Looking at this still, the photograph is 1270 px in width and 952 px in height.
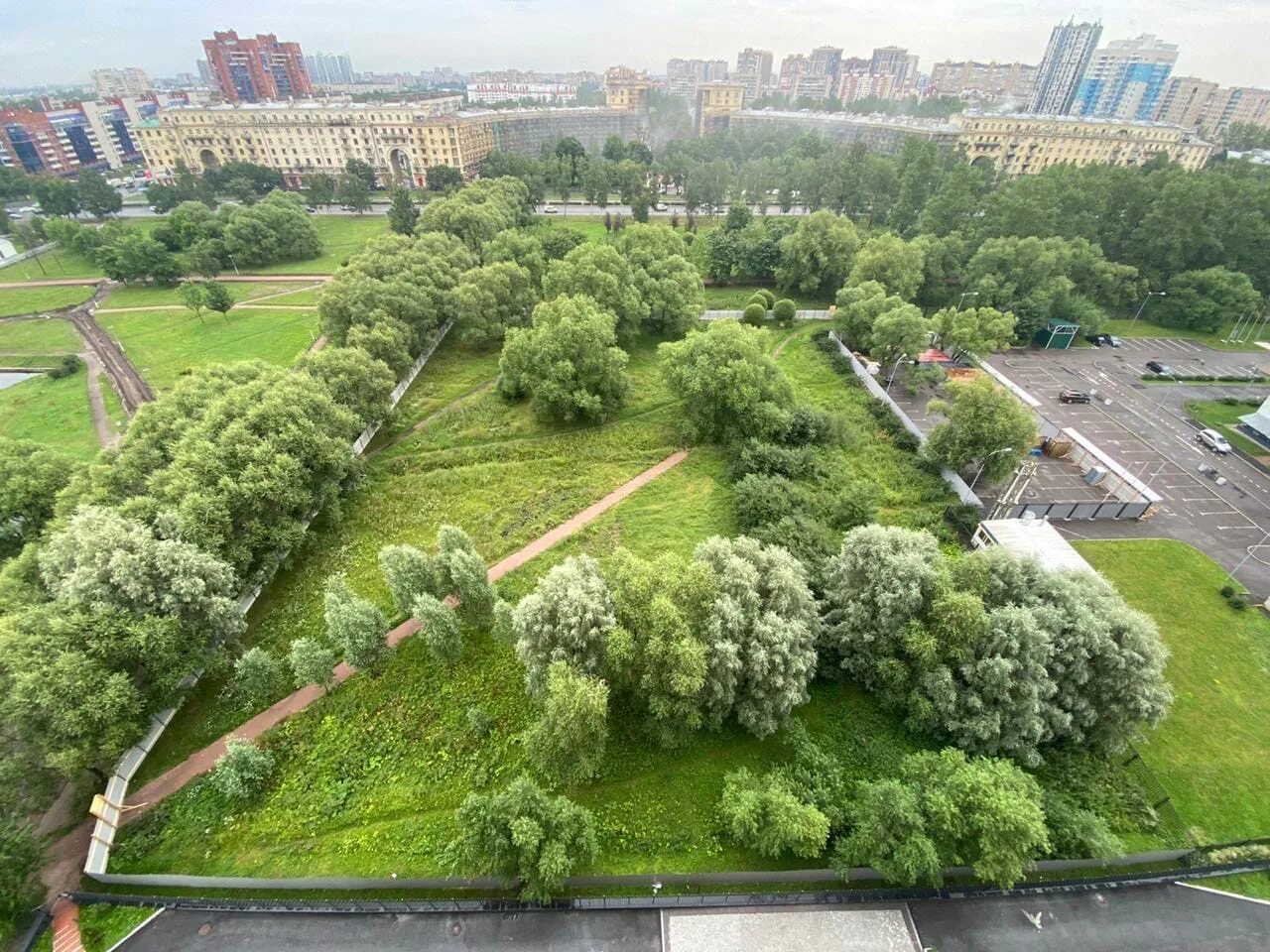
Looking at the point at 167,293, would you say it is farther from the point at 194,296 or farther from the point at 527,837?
the point at 527,837

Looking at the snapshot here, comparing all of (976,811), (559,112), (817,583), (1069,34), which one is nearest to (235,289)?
(817,583)

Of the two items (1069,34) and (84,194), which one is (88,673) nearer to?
(84,194)

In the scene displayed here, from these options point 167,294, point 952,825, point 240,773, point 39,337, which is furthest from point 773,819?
point 167,294

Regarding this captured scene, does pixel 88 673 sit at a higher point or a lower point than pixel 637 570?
lower

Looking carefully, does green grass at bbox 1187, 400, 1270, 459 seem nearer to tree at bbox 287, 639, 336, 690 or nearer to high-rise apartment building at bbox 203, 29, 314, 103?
tree at bbox 287, 639, 336, 690

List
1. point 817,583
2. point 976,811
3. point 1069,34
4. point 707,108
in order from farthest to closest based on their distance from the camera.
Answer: point 1069,34 < point 707,108 < point 817,583 < point 976,811

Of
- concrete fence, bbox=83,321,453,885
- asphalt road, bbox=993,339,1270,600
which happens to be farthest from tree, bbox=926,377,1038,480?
concrete fence, bbox=83,321,453,885

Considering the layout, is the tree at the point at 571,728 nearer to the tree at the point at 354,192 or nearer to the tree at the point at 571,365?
the tree at the point at 571,365
